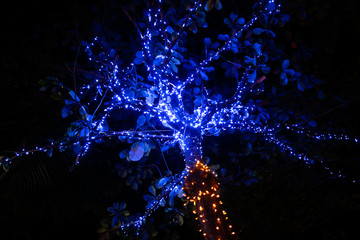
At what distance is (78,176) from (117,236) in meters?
0.98

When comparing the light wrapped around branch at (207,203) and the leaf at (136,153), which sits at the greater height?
the leaf at (136,153)

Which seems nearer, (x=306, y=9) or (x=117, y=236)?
(x=306, y=9)

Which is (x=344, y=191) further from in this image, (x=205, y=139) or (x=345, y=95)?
(x=205, y=139)

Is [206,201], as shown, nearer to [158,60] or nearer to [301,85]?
[158,60]

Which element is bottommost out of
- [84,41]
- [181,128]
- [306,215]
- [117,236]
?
[306,215]

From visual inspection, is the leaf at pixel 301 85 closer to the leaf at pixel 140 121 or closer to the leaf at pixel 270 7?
the leaf at pixel 270 7

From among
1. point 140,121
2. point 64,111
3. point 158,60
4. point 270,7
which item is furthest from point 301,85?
point 64,111

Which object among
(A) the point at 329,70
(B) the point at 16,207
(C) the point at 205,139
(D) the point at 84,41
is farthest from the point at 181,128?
(A) the point at 329,70

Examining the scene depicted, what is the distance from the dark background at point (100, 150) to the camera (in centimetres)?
262

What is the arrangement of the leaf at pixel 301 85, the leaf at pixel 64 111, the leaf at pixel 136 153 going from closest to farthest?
→ the leaf at pixel 64 111, the leaf at pixel 136 153, the leaf at pixel 301 85

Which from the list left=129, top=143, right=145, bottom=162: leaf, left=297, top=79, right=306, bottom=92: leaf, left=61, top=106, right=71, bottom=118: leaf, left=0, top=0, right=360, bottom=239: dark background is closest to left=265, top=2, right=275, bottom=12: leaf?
left=0, top=0, right=360, bottom=239: dark background

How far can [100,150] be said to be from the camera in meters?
3.65

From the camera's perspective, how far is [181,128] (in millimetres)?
2316

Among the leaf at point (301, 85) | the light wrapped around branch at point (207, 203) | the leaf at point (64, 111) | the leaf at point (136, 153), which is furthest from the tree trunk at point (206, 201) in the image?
the leaf at point (301, 85)
